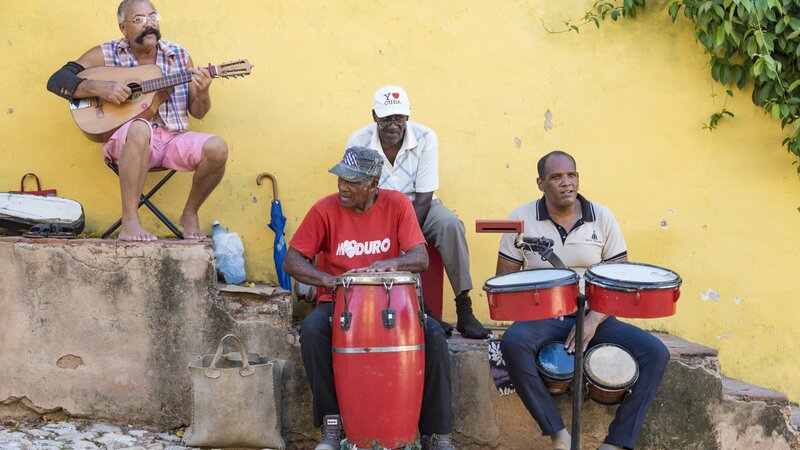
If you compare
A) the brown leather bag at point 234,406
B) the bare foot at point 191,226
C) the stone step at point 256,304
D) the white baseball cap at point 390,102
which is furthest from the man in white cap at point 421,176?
the brown leather bag at point 234,406

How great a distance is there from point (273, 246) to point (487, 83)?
1.59 m

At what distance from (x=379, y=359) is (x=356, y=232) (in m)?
0.80

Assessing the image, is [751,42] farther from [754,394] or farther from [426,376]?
→ [426,376]

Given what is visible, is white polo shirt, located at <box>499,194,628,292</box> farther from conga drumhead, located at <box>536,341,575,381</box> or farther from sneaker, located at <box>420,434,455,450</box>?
sneaker, located at <box>420,434,455,450</box>

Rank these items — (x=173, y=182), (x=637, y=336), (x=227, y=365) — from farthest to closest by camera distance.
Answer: (x=173, y=182)
(x=227, y=365)
(x=637, y=336)

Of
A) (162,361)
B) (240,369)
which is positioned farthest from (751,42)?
(162,361)

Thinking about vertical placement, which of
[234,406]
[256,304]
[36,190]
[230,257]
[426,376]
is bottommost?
[234,406]

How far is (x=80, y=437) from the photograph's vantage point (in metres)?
5.07

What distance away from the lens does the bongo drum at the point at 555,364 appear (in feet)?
15.3

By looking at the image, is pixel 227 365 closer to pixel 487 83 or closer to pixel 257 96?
pixel 257 96

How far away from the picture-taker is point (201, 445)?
4930 millimetres

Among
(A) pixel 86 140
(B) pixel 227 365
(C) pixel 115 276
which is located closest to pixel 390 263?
(B) pixel 227 365

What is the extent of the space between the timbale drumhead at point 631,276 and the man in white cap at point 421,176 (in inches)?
45.8

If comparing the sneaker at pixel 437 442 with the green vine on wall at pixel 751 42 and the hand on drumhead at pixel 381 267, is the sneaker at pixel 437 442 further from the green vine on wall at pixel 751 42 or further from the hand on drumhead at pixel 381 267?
the green vine on wall at pixel 751 42
